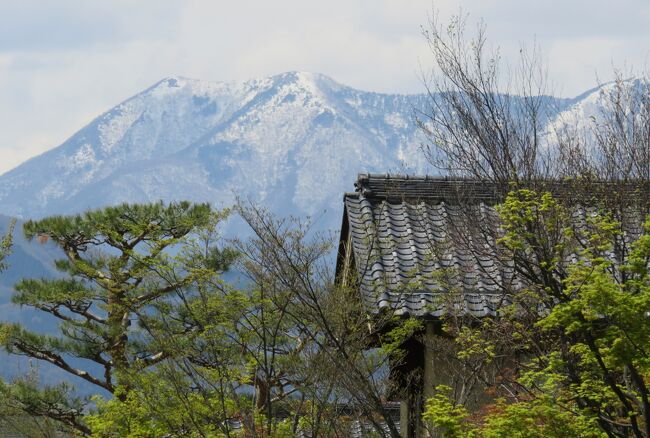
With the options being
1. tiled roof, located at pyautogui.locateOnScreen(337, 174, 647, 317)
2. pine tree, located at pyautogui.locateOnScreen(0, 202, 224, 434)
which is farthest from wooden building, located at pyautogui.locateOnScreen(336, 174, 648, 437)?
pine tree, located at pyautogui.locateOnScreen(0, 202, 224, 434)

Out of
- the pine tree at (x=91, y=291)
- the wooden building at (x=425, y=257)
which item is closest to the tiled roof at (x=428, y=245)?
the wooden building at (x=425, y=257)

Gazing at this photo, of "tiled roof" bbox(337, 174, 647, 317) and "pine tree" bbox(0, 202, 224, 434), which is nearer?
"tiled roof" bbox(337, 174, 647, 317)

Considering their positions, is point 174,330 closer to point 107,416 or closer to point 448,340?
point 107,416

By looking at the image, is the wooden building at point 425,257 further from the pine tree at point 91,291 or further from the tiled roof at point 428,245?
the pine tree at point 91,291

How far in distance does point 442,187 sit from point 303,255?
2.60m

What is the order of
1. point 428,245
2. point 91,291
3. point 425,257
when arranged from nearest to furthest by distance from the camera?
1. point 425,257
2. point 428,245
3. point 91,291

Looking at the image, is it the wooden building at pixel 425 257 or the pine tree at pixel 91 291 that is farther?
the pine tree at pixel 91 291

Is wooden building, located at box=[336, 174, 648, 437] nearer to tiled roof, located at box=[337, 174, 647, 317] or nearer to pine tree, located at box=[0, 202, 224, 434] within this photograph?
tiled roof, located at box=[337, 174, 647, 317]

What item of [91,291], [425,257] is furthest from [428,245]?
[91,291]

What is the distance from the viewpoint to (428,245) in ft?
38.7

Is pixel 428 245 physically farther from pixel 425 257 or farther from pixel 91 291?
pixel 91 291

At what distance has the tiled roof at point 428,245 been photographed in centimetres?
1049

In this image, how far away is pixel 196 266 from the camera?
12.8 meters

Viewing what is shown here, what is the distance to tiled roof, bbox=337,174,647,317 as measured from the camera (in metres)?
10.5
